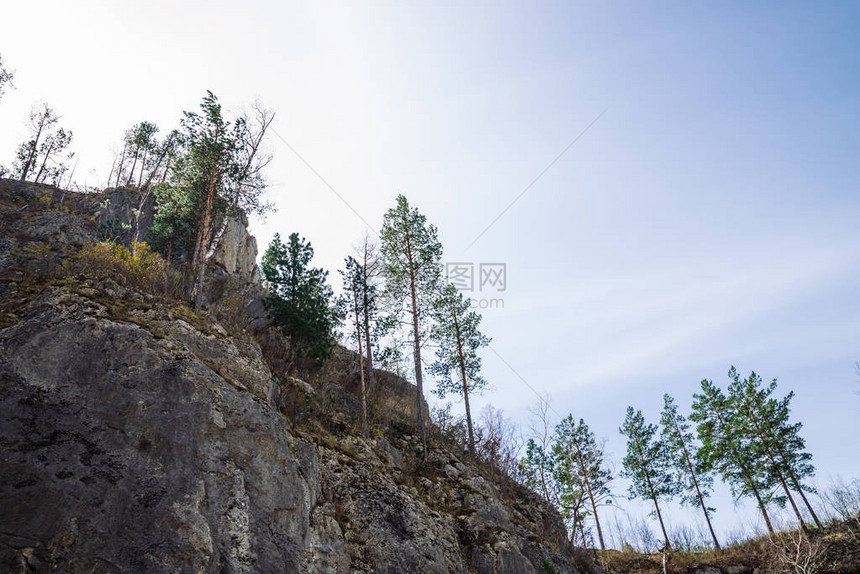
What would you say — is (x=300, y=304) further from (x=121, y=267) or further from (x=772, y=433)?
(x=772, y=433)

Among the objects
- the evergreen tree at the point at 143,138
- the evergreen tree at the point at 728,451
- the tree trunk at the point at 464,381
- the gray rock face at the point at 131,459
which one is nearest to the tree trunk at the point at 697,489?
the evergreen tree at the point at 728,451

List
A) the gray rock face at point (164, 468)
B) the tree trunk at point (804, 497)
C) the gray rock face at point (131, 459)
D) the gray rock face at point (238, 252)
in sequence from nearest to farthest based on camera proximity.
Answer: the gray rock face at point (131, 459)
the gray rock face at point (164, 468)
the tree trunk at point (804, 497)
the gray rock face at point (238, 252)

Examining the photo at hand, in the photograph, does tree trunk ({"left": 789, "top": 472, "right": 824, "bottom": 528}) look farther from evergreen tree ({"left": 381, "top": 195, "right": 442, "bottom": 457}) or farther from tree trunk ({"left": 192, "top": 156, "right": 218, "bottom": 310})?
tree trunk ({"left": 192, "top": 156, "right": 218, "bottom": 310})

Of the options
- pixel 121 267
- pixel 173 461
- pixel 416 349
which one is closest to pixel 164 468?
pixel 173 461

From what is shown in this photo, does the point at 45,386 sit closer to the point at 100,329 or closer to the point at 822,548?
the point at 100,329

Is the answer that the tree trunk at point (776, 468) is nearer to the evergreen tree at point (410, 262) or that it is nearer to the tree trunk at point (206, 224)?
the evergreen tree at point (410, 262)

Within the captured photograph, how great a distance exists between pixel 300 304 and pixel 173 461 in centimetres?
1336

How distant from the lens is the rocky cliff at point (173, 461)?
7.25 m

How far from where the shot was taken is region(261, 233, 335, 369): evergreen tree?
21.1 m

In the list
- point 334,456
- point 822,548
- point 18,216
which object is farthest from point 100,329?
point 822,548

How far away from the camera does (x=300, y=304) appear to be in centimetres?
2155

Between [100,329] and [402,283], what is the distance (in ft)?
50.7

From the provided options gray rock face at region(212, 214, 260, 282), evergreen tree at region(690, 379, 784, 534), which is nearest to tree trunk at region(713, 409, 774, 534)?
evergreen tree at region(690, 379, 784, 534)

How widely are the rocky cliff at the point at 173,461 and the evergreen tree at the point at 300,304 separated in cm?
556
